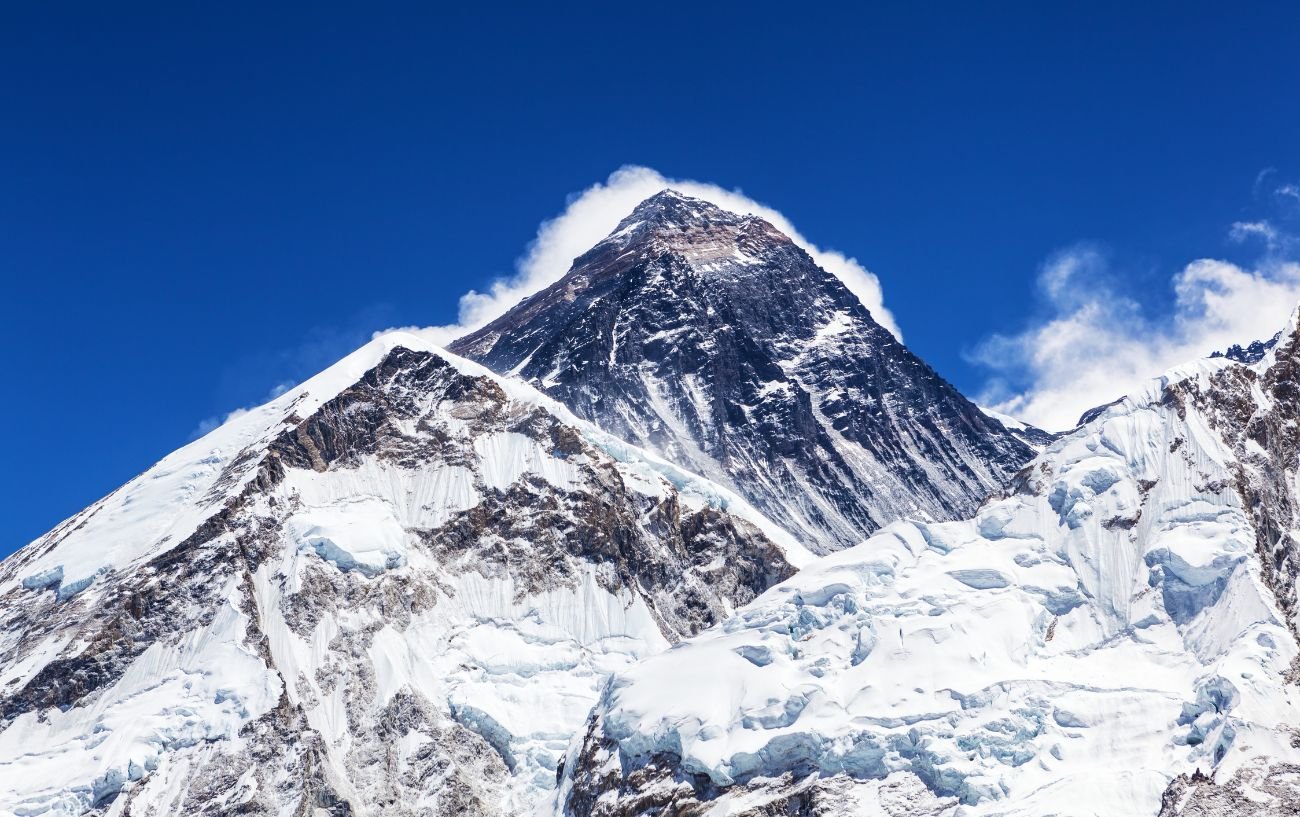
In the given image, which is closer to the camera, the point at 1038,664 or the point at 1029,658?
the point at 1038,664

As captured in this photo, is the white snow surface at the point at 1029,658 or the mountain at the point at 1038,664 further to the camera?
the white snow surface at the point at 1029,658

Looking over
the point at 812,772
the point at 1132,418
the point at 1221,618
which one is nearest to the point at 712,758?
the point at 812,772

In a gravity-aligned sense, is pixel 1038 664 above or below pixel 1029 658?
below

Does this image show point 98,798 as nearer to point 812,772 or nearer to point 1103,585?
point 812,772

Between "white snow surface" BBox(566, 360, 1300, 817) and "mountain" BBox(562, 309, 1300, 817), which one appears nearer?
"mountain" BBox(562, 309, 1300, 817)
